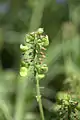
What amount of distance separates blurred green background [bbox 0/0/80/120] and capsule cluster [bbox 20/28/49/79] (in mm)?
810

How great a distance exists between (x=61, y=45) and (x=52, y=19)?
692 millimetres

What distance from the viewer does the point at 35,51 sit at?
1.82 metres

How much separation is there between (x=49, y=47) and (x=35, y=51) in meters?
1.73

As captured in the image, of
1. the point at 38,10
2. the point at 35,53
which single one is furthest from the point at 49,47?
the point at 35,53

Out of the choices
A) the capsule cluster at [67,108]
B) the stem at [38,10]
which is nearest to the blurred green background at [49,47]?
the stem at [38,10]

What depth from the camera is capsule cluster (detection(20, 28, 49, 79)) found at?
1808 millimetres

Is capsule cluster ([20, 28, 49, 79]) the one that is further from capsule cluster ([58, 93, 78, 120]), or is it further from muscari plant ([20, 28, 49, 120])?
capsule cluster ([58, 93, 78, 120])

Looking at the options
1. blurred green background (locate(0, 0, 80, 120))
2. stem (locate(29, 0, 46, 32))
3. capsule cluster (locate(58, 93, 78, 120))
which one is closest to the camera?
capsule cluster (locate(58, 93, 78, 120))

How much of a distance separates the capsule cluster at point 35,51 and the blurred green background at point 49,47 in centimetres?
81

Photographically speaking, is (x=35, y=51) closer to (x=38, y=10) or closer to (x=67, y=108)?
(x=67, y=108)

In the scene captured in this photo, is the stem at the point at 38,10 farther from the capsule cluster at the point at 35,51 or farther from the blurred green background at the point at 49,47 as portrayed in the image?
the capsule cluster at the point at 35,51

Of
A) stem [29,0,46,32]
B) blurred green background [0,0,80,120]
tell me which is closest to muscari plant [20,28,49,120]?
blurred green background [0,0,80,120]

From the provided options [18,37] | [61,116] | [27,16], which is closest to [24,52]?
[61,116]

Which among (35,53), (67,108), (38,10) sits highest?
(38,10)
